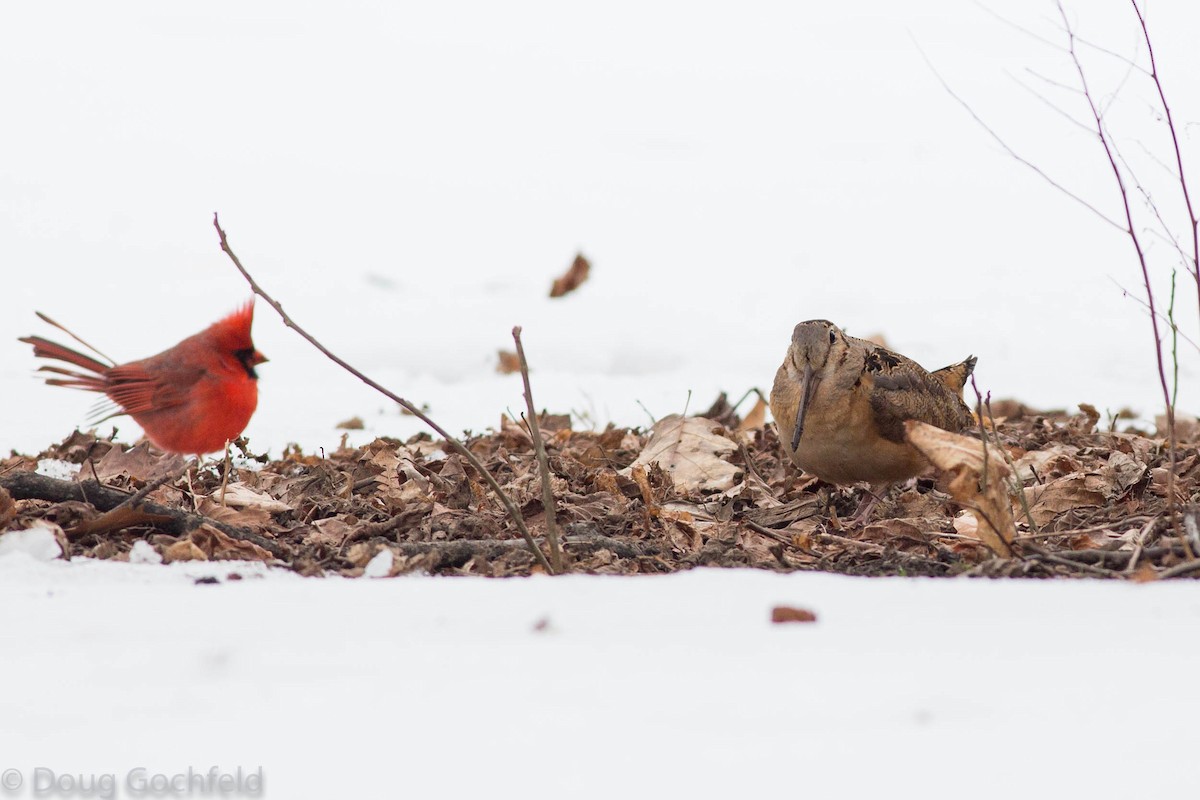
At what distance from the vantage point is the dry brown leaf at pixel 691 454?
5.52 metres

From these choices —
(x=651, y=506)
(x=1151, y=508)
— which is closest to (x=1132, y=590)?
(x=1151, y=508)

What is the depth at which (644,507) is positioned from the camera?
486 cm

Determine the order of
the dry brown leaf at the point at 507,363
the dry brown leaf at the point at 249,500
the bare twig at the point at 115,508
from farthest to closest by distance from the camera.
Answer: the dry brown leaf at the point at 507,363, the dry brown leaf at the point at 249,500, the bare twig at the point at 115,508

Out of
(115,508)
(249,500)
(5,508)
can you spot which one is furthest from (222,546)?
(249,500)

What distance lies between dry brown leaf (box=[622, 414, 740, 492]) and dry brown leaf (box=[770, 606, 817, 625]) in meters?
2.53

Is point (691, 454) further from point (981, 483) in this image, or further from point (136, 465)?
point (136, 465)

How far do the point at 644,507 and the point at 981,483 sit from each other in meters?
1.47

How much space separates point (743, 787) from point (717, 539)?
229cm

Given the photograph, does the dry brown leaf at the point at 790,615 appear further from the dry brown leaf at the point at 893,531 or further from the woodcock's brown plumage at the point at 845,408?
the woodcock's brown plumage at the point at 845,408

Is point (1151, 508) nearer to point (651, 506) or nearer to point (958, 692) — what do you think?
point (651, 506)

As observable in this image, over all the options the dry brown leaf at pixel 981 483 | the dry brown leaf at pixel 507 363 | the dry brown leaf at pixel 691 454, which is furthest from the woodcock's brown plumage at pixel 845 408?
the dry brown leaf at pixel 507 363

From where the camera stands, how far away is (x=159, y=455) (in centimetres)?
571

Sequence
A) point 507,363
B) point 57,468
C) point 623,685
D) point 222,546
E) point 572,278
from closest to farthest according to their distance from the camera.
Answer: point 623,685, point 222,546, point 57,468, point 507,363, point 572,278

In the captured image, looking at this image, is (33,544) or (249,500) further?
(249,500)
